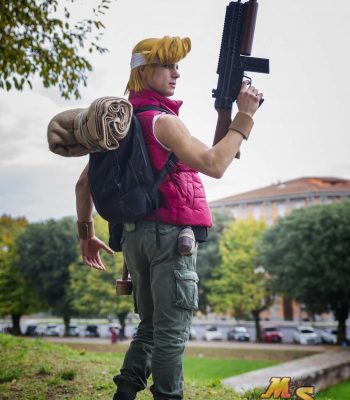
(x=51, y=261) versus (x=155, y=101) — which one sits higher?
(x=51, y=261)

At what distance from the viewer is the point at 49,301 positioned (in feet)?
111

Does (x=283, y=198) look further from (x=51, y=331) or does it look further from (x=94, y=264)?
(x=94, y=264)

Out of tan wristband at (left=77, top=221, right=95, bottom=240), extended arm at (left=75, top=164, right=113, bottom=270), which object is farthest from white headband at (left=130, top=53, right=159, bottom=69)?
tan wristband at (left=77, top=221, right=95, bottom=240)

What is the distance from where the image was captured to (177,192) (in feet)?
8.83

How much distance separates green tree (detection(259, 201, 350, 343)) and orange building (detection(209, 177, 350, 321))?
92.4ft

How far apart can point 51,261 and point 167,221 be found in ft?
105

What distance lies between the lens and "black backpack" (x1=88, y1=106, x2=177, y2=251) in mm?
2594

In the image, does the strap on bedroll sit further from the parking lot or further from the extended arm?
the parking lot

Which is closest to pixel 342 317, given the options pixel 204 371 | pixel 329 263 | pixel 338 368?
pixel 329 263

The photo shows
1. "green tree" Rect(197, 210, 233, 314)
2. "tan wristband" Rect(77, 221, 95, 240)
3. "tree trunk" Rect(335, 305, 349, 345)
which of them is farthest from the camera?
"green tree" Rect(197, 210, 233, 314)

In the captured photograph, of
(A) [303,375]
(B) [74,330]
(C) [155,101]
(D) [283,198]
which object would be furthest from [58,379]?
(D) [283,198]

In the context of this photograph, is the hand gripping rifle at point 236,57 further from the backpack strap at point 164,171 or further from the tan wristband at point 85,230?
the tan wristband at point 85,230

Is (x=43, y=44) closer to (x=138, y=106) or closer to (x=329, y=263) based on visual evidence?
(x=138, y=106)

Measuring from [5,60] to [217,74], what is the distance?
16.1ft
